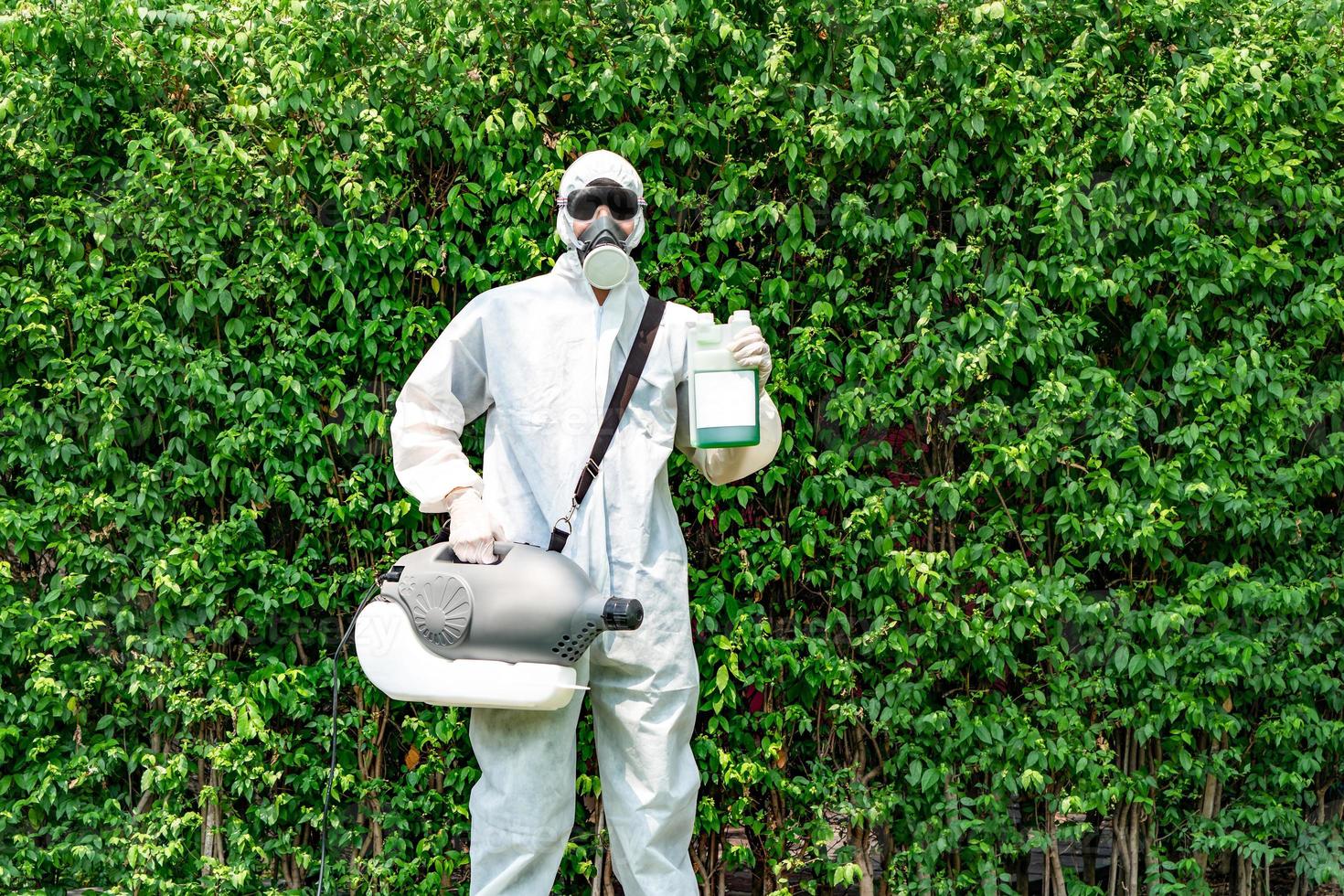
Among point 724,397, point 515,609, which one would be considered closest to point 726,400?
point 724,397

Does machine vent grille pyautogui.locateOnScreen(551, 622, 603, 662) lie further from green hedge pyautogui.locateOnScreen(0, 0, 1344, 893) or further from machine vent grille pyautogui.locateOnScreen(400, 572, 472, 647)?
green hedge pyautogui.locateOnScreen(0, 0, 1344, 893)

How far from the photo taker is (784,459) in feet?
13.0

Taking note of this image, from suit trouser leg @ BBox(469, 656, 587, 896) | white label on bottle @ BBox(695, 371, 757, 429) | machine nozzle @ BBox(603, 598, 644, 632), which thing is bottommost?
suit trouser leg @ BBox(469, 656, 587, 896)

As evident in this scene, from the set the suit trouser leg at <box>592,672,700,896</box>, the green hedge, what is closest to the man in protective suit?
the suit trouser leg at <box>592,672,700,896</box>

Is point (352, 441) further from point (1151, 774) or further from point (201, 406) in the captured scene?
point (1151, 774)

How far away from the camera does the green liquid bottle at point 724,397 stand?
2.92m

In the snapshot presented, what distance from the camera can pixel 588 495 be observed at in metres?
3.02

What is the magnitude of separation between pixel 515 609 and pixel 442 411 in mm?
539

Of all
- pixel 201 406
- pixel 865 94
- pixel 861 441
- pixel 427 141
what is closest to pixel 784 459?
pixel 861 441

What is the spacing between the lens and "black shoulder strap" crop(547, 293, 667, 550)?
118 inches

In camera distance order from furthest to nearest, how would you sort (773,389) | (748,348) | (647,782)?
(773,389), (647,782), (748,348)

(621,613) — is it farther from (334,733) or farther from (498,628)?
(334,733)

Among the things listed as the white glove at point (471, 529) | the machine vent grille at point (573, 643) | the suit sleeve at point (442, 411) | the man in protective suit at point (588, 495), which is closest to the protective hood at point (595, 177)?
the man in protective suit at point (588, 495)

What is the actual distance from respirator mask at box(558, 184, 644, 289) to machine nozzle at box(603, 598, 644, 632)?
69cm
